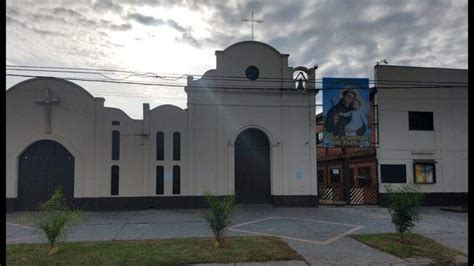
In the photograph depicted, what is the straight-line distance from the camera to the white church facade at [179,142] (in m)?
18.6

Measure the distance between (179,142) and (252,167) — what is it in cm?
371

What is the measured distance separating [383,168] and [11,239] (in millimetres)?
17017

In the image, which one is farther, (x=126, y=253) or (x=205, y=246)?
(x=205, y=246)

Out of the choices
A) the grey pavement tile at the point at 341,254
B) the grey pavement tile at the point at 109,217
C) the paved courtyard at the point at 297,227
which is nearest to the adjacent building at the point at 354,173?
the paved courtyard at the point at 297,227

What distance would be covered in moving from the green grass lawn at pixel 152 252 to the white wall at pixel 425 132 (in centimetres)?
1344

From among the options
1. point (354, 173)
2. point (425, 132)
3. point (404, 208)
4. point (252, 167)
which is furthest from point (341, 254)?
point (354, 173)

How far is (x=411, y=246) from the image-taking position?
33.7 feet

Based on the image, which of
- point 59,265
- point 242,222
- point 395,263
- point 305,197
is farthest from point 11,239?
point 305,197

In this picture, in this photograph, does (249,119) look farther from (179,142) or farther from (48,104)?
(48,104)

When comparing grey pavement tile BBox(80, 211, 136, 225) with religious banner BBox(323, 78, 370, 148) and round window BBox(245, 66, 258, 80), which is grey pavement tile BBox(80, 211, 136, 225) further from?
religious banner BBox(323, 78, 370, 148)

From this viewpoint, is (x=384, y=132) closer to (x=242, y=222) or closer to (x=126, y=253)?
(x=242, y=222)

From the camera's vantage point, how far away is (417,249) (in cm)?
988

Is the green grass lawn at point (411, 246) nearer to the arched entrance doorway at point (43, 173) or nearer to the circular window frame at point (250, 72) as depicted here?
the circular window frame at point (250, 72)

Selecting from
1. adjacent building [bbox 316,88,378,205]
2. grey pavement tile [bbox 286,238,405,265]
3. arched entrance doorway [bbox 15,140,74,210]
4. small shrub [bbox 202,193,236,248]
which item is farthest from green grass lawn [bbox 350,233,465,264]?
arched entrance doorway [bbox 15,140,74,210]
